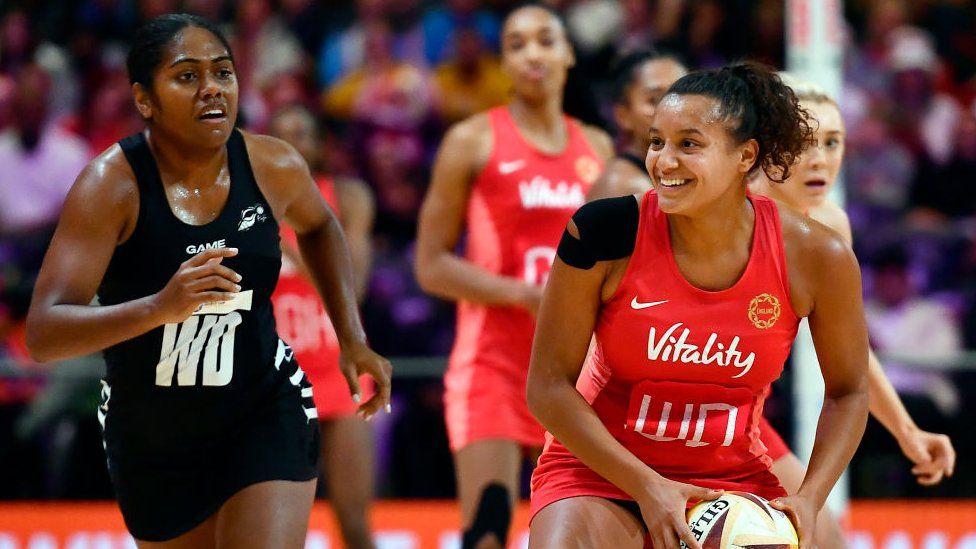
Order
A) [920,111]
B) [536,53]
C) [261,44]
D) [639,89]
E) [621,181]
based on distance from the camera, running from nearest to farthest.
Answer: [621,181]
[639,89]
[536,53]
[920,111]
[261,44]

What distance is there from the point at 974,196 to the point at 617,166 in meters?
4.94

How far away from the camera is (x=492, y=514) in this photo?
508 centimetres

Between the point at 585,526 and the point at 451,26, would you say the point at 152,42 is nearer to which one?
the point at 585,526

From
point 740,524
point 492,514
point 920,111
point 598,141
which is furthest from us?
point 920,111

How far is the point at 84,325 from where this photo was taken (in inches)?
137

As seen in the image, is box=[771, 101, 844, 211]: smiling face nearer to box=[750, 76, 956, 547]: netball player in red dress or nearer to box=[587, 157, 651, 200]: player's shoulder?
box=[750, 76, 956, 547]: netball player in red dress

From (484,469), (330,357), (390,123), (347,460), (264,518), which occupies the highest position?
(390,123)

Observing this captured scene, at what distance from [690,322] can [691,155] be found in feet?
1.38

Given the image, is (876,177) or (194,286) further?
(876,177)

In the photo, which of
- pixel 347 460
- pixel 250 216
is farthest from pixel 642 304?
pixel 347 460

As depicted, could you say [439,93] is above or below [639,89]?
below

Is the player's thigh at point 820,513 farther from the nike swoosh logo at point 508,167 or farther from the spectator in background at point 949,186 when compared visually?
the spectator in background at point 949,186

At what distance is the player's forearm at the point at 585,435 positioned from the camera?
3402 mm

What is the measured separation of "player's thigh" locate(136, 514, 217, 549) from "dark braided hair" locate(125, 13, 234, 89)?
1235 millimetres
